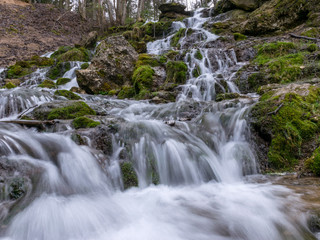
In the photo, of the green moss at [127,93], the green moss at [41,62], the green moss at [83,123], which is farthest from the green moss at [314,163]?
the green moss at [41,62]

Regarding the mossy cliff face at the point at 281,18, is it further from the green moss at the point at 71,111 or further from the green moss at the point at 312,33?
the green moss at the point at 71,111

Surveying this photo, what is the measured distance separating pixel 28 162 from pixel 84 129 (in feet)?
4.43

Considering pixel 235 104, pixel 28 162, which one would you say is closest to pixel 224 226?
pixel 28 162

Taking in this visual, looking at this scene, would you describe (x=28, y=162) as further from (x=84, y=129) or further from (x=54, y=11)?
(x=54, y=11)

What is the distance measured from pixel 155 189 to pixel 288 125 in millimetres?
2641

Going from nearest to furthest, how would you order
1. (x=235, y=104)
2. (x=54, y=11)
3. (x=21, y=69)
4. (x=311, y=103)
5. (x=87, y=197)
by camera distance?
(x=87, y=197) → (x=311, y=103) → (x=235, y=104) → (x=21, y=69) → (x=54, y=11)

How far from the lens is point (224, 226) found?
2324 millimetres

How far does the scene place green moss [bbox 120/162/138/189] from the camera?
3.42 meters

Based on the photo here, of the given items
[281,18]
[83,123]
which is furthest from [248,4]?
[83,123]

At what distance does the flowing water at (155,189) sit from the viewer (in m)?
2.27

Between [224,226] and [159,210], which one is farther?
[159,210]

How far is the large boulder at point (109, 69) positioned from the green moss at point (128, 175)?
7.67 metres

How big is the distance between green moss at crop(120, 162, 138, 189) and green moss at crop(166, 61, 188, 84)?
6.50m

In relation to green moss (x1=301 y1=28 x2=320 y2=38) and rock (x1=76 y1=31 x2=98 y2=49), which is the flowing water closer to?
green moss (x1=301 y1=28 x2=320 y2=38)
